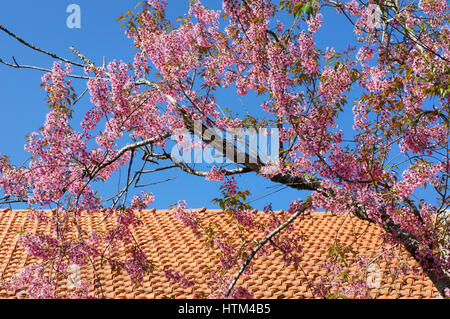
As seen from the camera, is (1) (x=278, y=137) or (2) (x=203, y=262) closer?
(1) (x=278, y=137)

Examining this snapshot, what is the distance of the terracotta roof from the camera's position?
17.5 feet

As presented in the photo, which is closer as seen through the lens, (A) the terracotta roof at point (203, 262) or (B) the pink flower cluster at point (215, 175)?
(B) the pink flower cluster at point (215, 175)

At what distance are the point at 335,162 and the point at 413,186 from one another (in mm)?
574

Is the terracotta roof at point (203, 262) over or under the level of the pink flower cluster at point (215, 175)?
under

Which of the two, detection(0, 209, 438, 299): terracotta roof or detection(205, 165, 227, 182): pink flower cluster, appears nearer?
detection(205, 165, 227, 182): pink flower cluster

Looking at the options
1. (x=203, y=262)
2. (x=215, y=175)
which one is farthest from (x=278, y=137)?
Result: (x=203, y=262)

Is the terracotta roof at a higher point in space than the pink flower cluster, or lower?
lower

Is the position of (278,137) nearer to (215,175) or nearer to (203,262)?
(215,175)

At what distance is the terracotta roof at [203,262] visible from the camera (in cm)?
533

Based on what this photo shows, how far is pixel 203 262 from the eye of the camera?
20.4ft

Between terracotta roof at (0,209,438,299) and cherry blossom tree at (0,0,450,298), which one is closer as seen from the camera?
cherry blossom tree at (0,0,450,298)
